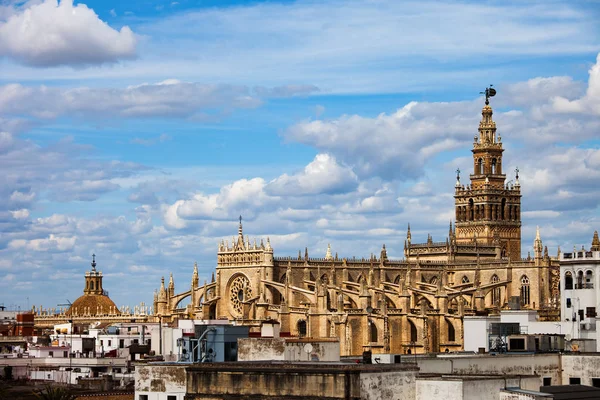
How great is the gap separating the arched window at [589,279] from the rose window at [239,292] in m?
55.0

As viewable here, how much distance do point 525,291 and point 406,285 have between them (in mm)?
14303

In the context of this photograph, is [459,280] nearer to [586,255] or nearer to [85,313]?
[85,313]

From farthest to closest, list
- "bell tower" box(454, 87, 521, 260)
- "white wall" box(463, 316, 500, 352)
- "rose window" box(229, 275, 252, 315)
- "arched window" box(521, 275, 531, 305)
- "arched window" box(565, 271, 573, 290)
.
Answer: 1. "bell tower" box(454, 87, 521, 260)
2. "rose window" box(229, 275, 252, 315)
3. "arched window" box(521, 275, 531, 305)
4. "arched window" box(565, 271, 573, 290)
5. "white wall" box(463, 316, 500, 352)

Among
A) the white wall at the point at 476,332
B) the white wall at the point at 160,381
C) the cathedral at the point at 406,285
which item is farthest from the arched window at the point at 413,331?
the white wall at the point at 160,381

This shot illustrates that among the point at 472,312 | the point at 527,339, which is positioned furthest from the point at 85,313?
the point at 527,339

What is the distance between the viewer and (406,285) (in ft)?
409

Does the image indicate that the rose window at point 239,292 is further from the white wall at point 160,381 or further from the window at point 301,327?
the white wall at point 160,381

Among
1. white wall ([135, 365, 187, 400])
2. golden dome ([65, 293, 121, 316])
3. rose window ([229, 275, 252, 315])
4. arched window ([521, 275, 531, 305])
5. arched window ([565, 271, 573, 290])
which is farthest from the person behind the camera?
golden dome ([65, 293, 121, 316])

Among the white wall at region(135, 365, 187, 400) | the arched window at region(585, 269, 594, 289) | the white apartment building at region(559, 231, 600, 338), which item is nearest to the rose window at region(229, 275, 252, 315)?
the white apartment building at region(559, 231, 600, 338)

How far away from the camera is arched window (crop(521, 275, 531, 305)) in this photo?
430 feet

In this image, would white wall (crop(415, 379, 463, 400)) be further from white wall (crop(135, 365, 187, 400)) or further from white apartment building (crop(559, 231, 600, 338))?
white apartment building (crop(559, 231, 600, 338))

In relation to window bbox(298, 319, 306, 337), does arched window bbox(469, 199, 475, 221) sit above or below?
above

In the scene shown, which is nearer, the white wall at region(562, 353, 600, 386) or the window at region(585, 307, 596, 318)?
the white wall at region(562, 353, 600, 386)

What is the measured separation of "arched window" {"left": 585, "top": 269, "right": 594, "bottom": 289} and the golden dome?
291ft
